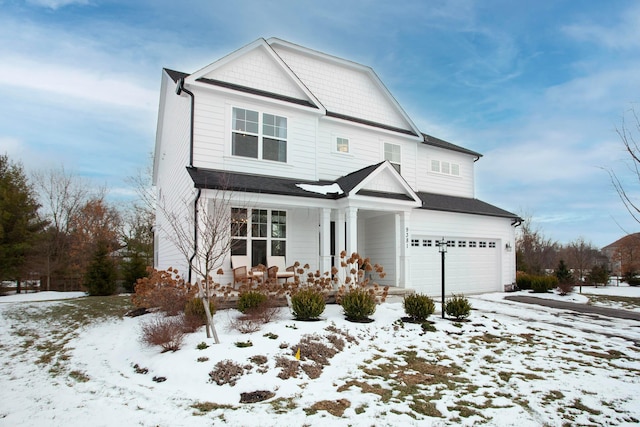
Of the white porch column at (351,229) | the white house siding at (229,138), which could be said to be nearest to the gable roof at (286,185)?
the white house siding at (229,138)

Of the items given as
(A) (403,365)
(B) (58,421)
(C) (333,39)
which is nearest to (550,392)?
(A) (403,365)

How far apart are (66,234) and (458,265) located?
24783 mm

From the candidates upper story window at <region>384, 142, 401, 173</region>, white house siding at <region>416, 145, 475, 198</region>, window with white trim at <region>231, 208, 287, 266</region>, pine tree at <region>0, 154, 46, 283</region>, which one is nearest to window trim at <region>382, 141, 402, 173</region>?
upper story window at <region>384, 142, 401, 173</region>

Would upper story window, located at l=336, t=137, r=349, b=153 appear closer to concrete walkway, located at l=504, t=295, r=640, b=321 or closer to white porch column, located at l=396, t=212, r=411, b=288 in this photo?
white porch column, located at l=396, t=212, r=411, b=288

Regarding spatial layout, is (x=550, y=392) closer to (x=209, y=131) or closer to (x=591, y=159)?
(x=591, y=159)

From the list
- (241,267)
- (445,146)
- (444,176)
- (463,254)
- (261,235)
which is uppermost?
(445,146)

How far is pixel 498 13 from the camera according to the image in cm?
1077

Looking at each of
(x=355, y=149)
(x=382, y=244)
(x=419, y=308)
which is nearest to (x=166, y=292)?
(x=419, y=308)

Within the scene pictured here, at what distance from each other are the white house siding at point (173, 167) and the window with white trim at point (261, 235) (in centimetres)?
176

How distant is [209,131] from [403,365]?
8.18 metres

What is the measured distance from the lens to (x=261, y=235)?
Answer: 11.5 m

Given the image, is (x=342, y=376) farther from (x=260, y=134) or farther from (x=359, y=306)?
(x=260, y=134)

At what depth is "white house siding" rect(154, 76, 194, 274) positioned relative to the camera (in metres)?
11.4

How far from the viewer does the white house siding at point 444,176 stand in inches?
627
